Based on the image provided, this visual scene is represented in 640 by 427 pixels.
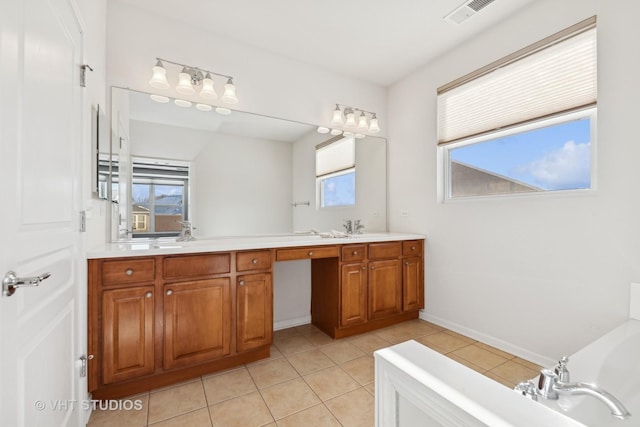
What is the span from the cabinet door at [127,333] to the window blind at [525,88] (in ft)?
9.17

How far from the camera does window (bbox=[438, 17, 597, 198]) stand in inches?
74.3

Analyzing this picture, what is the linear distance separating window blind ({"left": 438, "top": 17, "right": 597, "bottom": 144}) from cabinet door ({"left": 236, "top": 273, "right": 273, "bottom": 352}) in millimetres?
2154

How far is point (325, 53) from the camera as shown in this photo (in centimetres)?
272

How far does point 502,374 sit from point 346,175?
86.7 inches

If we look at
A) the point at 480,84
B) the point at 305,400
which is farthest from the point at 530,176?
the point at 305,400

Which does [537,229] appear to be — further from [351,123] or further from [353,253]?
[351,123]

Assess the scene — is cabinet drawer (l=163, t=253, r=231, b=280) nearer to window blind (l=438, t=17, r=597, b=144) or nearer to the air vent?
window blind (l=438, t=17, r=597, b=144)

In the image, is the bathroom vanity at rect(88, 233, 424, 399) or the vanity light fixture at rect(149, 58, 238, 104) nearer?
the bathroom vanity at rect(88, 233, 424, 399)

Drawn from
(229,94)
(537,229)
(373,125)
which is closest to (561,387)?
(537,229)

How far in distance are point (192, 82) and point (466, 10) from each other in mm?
2201

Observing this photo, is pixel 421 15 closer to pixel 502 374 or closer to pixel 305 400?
pixel 502 374

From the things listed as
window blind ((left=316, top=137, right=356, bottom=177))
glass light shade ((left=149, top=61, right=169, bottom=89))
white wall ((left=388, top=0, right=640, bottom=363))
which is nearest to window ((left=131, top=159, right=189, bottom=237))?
glass light shade ((left=149, top=61, right=169, bottom=89))

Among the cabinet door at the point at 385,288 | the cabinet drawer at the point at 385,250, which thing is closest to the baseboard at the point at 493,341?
the cabinet door at the point at 385,288

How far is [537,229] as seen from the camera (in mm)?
2078
